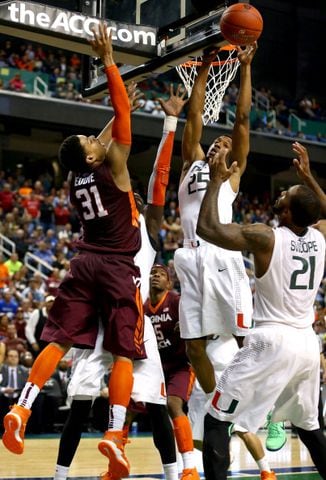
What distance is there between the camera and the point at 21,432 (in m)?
5.21

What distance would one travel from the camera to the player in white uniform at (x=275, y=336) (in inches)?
189

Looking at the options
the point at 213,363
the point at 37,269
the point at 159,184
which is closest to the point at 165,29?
the point at 159,184

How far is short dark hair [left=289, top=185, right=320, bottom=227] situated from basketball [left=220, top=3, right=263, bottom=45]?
173 cm

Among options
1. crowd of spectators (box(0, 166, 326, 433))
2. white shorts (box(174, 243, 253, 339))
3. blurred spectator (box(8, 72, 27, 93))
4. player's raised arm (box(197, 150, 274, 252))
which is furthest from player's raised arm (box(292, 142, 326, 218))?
blurred spectator (box(8, 72, 27, 93))

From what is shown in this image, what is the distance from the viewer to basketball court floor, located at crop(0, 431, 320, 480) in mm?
7625

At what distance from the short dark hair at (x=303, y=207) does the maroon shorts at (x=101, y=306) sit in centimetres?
116

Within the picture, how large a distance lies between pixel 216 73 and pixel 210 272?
239 centimetres

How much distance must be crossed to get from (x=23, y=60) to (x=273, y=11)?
33.6 ft

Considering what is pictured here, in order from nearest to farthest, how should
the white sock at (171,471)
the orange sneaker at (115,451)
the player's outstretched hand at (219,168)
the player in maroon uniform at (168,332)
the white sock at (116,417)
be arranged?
the player's outstretched hand at (219,168)
the orange sneaker at (115,451)
the white sock at (116,417)
the white sock at (171,471)
the player in maroon uniform at (168,332)

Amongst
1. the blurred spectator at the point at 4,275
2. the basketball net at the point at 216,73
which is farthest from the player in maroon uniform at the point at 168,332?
the blurred spectator at the point at 4,275

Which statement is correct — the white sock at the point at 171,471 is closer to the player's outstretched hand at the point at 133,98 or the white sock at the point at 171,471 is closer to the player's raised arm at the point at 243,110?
the player's raised arm at the point at 243,110

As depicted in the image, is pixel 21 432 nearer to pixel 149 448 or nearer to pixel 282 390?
pixel 282 390

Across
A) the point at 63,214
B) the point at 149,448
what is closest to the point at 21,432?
the point at 149,448

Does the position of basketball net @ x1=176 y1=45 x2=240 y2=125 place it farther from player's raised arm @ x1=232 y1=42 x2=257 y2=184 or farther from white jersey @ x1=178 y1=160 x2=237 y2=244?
white jersey @ x1=178 y1=160 x2=237 y2=244
